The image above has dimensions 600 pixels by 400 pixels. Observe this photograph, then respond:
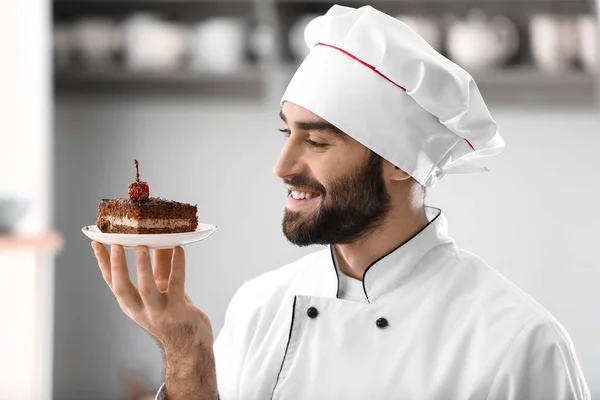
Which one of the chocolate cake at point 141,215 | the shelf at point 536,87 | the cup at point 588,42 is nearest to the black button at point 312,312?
the chocolate cake at point 141,215

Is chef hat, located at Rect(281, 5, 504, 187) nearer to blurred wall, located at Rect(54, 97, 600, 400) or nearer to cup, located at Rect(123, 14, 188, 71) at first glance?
blurred wall, located at Rect(54, 97, 600, 400)

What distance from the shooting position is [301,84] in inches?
72.7

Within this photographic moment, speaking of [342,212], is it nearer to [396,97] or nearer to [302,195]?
[302,195]

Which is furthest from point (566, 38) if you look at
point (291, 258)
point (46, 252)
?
point (46, 252)

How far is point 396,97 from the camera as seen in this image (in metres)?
1.77

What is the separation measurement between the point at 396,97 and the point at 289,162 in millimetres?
268

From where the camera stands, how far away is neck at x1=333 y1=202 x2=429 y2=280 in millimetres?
1853

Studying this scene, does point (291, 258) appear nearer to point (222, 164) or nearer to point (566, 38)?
point (222, 164)

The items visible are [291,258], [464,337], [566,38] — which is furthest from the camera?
[291,258]

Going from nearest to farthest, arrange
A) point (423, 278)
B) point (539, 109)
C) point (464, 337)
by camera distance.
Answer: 1. point (464, 337)
2. point (423, 278)
3. point (539, 109)

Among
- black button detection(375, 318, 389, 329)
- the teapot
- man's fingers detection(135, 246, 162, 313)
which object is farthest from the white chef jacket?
the teapot

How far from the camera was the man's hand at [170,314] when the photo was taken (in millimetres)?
1591

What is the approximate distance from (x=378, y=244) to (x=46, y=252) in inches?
81.9

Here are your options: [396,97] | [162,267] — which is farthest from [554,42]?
[162,267]
